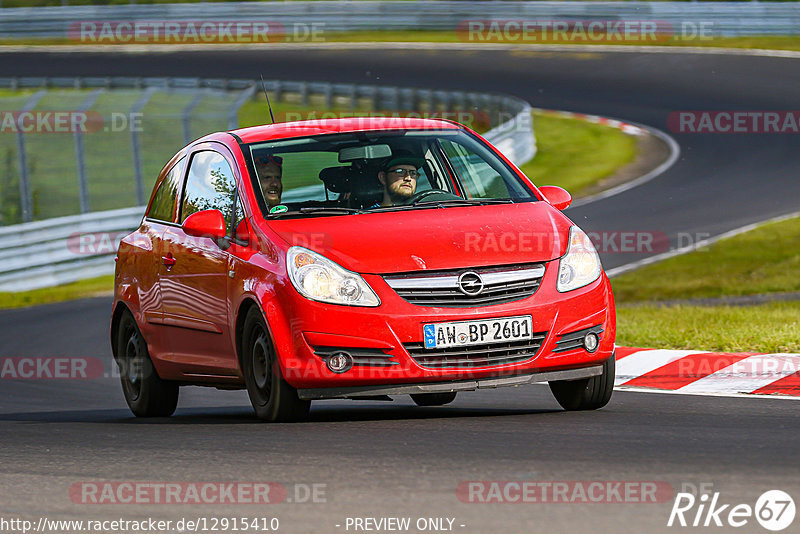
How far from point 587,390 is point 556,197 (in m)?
1.16

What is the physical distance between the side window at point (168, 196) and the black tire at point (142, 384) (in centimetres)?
70

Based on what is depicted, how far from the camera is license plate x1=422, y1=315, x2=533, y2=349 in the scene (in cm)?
691

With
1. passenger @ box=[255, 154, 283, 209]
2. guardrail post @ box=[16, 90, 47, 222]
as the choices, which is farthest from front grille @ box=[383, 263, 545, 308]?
guardrail post @ box=[16, 90, 47, 222]

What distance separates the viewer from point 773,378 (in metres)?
8.59

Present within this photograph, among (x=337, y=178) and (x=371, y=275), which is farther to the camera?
(x=337, y=178)

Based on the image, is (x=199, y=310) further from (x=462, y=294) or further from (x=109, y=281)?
(x=109, y=281)

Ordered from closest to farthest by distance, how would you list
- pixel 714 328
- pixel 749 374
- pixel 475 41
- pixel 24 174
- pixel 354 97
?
pixel 749 374 < pixel 714 328 < pixel 24 174 < pixel 354 97 < pixel 475 41

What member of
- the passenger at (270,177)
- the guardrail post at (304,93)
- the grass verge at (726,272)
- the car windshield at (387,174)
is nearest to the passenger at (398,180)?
the car windshield at (387,174)

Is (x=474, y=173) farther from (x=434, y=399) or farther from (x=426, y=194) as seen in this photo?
(x=434, y=399)

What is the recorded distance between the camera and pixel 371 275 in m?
6.93

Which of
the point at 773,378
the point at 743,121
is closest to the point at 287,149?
the point at 773,378

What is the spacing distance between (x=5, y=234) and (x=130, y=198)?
8.64m

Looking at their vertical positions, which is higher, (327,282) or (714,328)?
(327,282)

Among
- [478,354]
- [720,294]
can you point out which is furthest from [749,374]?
[720,294]
